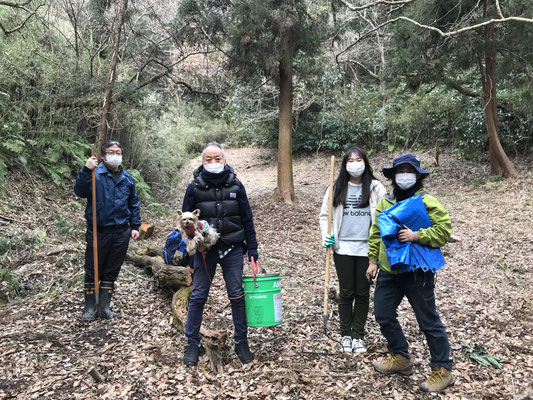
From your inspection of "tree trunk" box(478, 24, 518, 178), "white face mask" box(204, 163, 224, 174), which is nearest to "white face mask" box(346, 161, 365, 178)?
"white face mask" box(204, 163, 224, 174)

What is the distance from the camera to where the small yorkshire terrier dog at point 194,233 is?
3.61 metres

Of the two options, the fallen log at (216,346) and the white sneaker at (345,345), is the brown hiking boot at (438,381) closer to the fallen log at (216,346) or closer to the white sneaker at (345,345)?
the white sneaker at (345,345)

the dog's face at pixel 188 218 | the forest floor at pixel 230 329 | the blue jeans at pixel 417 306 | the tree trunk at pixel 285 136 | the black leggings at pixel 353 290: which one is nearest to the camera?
the blue jeans at pixel 417 306

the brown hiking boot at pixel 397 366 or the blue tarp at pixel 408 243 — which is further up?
the blue tarp at pixel 408 243

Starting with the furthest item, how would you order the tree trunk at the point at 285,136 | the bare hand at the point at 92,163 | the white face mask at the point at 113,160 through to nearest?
the tree trunk at the point at 285,136 < the white face mask at the point at 113,160 < the bare hand at the point at 92,163

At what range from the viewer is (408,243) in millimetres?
3207

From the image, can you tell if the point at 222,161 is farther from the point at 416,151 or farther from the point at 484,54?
the point at 416,151

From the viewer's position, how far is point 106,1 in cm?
1036

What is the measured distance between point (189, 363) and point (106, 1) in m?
9.91

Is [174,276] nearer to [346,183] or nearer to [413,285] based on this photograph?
[346,183]

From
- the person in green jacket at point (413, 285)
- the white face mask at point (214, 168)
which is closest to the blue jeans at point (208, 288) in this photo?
the white face mask at point (214, 168)

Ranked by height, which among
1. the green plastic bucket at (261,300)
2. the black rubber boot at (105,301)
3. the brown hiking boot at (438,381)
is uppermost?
the green plastic bucket at (261,300)

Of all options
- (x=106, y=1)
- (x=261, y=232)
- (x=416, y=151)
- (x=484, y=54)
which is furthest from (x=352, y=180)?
(x=416, y=151)

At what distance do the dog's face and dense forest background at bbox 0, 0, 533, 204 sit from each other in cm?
568
